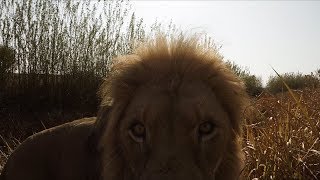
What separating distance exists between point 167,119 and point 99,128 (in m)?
0.85

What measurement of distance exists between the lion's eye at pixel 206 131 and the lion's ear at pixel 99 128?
0.72m

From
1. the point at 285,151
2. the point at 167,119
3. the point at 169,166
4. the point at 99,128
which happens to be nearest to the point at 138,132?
the point at 167,119

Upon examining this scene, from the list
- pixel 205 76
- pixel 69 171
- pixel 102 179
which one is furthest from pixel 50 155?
pixel 205 76

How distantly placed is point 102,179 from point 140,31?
8.84m

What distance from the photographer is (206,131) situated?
2.52m

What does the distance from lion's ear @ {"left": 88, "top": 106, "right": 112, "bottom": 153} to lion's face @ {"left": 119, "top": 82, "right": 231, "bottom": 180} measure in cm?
35

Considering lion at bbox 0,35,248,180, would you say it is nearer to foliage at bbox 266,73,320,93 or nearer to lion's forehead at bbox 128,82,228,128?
lion's forehead at bbox 128,82,228,128

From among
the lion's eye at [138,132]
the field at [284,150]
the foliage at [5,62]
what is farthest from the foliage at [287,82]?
the lion's eye at [138,132]

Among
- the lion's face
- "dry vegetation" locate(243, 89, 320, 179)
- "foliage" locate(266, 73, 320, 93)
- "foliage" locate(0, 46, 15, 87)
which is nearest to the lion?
the lion's face

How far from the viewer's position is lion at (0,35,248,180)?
2.43 meters

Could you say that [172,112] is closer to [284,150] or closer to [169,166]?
[169,166]

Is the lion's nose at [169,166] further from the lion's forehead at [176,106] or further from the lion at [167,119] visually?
the lion's forehead at [176,106]

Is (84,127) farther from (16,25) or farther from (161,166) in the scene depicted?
(16,25)

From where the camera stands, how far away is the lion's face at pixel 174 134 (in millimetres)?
2344
